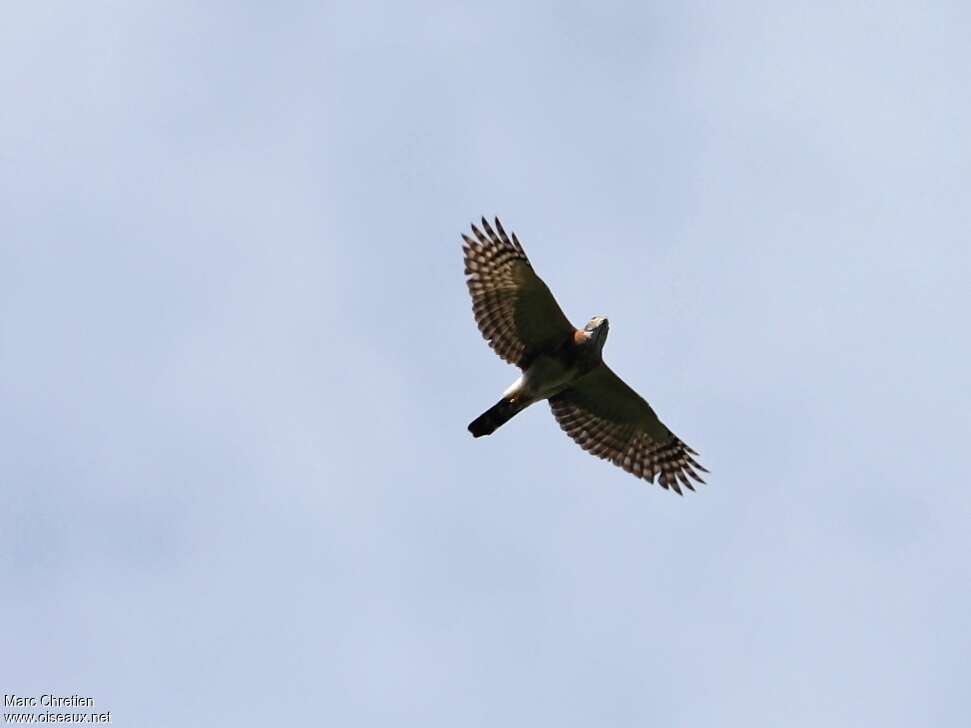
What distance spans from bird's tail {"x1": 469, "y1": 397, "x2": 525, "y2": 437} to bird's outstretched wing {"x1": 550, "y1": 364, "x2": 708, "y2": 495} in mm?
1199

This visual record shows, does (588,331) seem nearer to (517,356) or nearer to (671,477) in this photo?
(517,356)

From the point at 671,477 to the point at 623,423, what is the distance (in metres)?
1.32

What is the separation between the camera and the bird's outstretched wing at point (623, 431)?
25.8 metres

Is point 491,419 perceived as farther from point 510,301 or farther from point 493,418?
point 510,301

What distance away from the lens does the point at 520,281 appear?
969 inches

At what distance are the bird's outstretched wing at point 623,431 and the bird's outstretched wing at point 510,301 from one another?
101 centimetres

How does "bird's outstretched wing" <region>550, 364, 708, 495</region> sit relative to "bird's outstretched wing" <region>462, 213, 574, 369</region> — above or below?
below

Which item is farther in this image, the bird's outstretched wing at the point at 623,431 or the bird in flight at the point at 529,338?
the bird's outstretched wing at the point at 623,431

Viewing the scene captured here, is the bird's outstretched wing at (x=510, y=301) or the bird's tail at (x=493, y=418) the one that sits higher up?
the bird's outstretched wing at (x=510, y=301)

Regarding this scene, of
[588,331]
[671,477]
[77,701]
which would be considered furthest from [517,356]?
[77,701]

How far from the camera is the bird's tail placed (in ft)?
81.9

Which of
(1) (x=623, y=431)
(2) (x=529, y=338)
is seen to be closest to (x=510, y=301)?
(2) (x=529, y=338)

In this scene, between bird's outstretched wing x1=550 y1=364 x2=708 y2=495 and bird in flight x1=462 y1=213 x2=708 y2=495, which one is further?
bird's outstretched wing x1=550 y1=364 x2=708 y2=495

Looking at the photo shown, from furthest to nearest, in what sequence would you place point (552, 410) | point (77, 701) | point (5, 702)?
1. point (552, 410)
2. point (77, 701)
3. point (5, 702)
